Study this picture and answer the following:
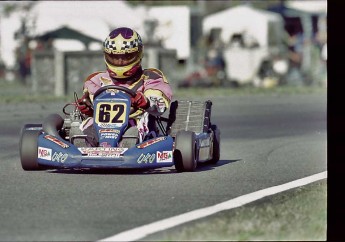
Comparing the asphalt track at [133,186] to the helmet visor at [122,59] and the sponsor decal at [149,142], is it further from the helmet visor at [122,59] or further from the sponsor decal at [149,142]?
the helmet visor at [122,59]

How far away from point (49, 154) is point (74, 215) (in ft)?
9.71

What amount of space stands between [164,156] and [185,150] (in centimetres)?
22

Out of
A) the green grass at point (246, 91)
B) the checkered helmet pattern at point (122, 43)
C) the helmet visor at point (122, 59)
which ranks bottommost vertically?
the green grass at point (246, 91)

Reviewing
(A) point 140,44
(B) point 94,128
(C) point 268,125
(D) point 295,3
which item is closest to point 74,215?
(B) point 94,128

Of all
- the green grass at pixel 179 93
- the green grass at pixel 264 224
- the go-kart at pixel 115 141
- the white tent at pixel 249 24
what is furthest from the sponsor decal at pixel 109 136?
the white tent at pixel 249 24

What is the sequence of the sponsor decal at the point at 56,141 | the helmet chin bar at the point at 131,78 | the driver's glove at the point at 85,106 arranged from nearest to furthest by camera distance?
the sponsor decal at the point at 56,141
the driver's glove at the point at 85,106
the helmet chin bar at the point at 131,78

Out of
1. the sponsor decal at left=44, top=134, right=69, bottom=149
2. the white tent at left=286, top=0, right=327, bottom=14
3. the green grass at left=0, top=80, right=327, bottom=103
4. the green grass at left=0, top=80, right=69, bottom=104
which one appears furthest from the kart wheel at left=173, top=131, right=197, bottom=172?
the white tent at left=286, top=0, right=327, bottom=14

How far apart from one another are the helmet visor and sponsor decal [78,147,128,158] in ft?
4.40

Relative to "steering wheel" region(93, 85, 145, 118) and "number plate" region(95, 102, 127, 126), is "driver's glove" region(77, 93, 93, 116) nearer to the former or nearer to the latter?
"steering wheel" region(93, 85, 145, 118)

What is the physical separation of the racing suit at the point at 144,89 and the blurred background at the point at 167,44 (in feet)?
57.9

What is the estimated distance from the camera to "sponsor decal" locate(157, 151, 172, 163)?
34.6 feet

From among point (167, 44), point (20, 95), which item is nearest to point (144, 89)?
point (20, 95)

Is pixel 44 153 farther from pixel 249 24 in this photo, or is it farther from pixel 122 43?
pixel 249 24

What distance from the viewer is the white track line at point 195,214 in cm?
678
